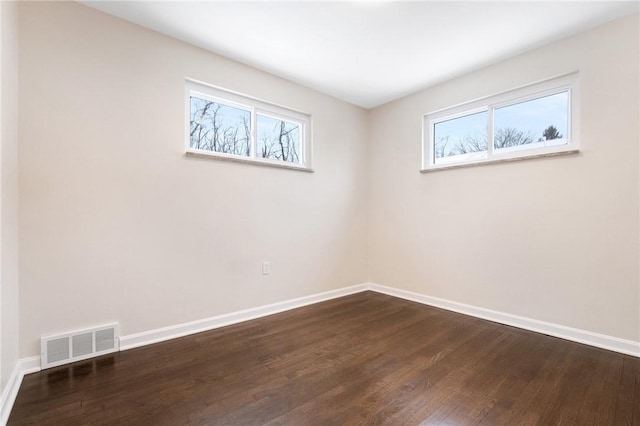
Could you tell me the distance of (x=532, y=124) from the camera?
8.68 feet

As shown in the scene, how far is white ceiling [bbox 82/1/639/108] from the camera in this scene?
80.9 inches

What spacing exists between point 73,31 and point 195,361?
248cm

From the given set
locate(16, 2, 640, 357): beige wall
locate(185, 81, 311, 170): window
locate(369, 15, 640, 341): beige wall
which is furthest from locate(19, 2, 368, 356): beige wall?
locate(369, 15, 640, 341): beige wall

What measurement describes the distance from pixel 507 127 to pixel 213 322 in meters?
3.41

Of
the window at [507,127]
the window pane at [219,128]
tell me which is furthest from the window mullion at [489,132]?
the window pane at [219,128]

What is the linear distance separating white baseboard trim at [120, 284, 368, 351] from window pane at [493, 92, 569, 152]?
2.54 metres

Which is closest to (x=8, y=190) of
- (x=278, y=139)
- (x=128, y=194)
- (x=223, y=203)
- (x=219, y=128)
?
(x=128, y=194)

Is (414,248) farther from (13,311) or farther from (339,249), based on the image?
(13,311)

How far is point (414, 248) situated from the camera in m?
3.50

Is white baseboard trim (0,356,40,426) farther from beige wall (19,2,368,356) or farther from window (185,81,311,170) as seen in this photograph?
window (185,81,311,170)

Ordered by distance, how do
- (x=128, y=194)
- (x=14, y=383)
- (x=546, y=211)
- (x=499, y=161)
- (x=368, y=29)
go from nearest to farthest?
(x=14, y=383), (x=128, y=194), (x=368, y=29), (x=546, y=211), (x=499, y=161)

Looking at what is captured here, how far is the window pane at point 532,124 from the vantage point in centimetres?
248

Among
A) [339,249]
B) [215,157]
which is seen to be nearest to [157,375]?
[215,157]

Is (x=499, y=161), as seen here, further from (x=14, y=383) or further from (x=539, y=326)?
(x=14, y=383)
